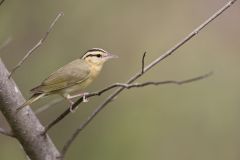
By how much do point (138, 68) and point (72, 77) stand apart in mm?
4215

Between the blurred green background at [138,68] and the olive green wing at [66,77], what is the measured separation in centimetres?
166

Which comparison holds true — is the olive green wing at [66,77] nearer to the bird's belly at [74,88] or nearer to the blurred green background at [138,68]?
the bird's belly at [74,88]

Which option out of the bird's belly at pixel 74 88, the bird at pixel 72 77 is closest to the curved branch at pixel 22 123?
the bird at pixel 72 77

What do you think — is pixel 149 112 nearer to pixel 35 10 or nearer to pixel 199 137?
pixel 199 137

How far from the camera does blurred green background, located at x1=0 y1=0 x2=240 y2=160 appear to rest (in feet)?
20.7

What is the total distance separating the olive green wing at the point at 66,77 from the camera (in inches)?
143

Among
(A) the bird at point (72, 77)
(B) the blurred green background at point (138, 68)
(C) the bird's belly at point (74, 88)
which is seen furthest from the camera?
(B) the blurred green background at point (138, 68)

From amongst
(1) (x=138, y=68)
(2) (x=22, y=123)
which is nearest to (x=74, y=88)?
(2) (x=22, y=123)

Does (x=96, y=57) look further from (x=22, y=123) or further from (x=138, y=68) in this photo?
(x=138, y=68)

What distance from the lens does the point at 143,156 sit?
7.32 m

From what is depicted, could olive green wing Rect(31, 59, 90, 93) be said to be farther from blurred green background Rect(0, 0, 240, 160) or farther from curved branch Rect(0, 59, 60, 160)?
blurred green background Rect(0, 0, 240, 160)

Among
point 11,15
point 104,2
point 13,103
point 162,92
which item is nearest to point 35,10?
point 11,15

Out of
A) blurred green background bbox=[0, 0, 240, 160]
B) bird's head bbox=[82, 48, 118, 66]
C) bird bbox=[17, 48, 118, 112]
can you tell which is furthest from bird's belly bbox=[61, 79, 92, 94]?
blurred green background bbox=[0, 0, 240, 160]

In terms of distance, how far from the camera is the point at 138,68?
7996 mm
